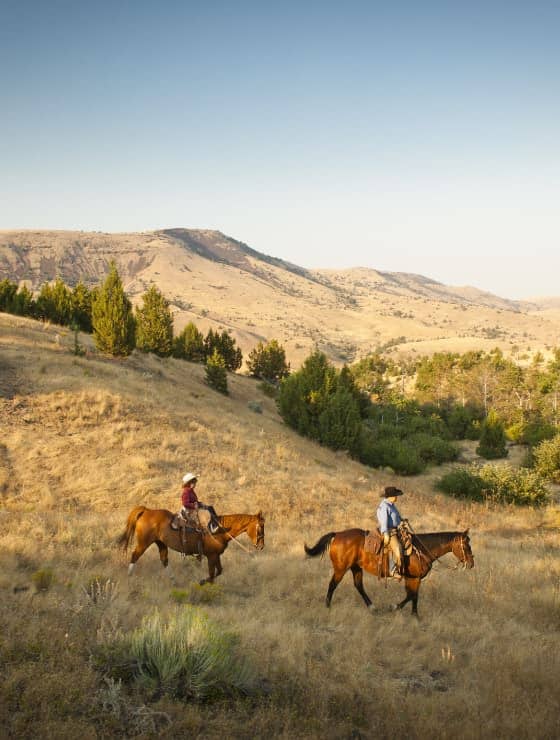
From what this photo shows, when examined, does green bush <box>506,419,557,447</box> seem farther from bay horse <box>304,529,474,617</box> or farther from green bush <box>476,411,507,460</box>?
bay horse <box>304,529,474,617</box>

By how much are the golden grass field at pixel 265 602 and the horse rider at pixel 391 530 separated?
35.6 inches

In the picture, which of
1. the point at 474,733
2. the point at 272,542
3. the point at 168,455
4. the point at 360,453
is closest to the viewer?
the point at 474,733

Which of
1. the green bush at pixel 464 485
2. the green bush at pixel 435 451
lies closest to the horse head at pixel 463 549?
the green bush at pixel 464 485

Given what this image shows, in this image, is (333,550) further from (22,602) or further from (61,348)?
(61,348)

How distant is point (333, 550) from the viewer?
30.9 feet

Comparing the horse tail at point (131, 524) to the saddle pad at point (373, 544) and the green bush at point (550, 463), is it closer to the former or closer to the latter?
the saddle pad at point (373, 544)


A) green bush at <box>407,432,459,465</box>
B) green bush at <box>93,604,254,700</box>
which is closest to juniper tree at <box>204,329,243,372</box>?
green bush at <box>407,432,459,465</box>

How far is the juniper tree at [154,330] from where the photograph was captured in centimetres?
4772

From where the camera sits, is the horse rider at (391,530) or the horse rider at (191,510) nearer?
the horse rider at (391,530)

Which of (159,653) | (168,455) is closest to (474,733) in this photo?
(159,653)

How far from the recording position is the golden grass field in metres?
5.12

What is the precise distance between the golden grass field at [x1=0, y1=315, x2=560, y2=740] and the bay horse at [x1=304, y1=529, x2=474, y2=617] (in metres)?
0.39

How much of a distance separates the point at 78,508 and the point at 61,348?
20.3 meters

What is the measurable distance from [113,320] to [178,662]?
107 feet
